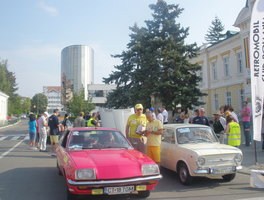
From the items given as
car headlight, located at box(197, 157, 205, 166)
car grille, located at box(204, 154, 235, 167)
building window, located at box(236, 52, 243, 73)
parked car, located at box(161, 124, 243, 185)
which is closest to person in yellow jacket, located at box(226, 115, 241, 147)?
parked car, located at box(161, 124, 243, 185)

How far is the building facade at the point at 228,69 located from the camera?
1139 inches

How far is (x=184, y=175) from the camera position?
6965 mm

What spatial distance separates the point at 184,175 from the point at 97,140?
241 centimetres

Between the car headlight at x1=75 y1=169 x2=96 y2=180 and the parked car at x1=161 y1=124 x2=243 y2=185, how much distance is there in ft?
8.92

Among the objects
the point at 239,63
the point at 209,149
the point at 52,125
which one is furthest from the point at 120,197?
the point at 239,63

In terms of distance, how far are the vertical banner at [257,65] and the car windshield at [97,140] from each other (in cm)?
387

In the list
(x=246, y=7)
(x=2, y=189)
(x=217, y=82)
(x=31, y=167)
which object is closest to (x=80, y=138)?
(x=2, y=189)

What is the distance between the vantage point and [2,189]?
651 cm

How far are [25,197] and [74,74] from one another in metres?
106

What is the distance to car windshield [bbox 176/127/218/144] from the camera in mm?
7668

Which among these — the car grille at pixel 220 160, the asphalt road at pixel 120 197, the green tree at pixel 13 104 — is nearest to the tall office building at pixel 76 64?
the green tree at pixel 13 104

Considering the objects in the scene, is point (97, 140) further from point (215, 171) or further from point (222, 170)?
point (222, 170)

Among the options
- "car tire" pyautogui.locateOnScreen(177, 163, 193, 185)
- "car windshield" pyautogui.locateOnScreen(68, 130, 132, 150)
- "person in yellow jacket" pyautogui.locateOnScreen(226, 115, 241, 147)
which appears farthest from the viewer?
"person in yellow jacket" pyautogui.locateOnScreen(226, 115, 241, 147)

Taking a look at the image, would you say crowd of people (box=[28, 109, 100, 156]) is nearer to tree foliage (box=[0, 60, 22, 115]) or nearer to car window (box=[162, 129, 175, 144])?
car window (box=[162, 129, 175, 144])
